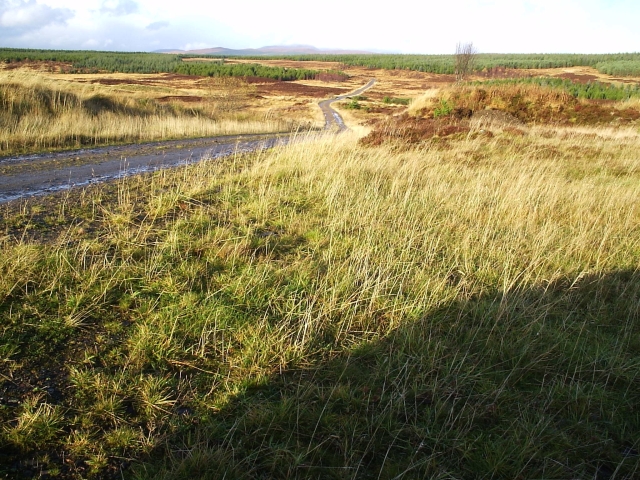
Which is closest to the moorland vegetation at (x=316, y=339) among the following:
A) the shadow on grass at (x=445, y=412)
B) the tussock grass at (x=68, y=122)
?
the shadow on grass at (x=445, y=412)

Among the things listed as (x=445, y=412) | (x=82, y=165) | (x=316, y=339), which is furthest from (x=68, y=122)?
(x=445, y=412)

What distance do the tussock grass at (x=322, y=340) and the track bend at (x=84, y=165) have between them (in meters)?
1.66

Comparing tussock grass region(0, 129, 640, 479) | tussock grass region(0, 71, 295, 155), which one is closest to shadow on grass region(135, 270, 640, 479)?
tussock grass region(0, 129, 640, 479)

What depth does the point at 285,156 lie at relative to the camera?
8.05 m

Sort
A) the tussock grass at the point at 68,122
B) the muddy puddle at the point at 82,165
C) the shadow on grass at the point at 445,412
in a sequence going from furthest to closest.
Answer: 1. the tussock grass at the point at 68,122
2. the muddy puddle at the point at 82,165
3. the shadow on grass at the point at 445,412

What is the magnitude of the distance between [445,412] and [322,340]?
926mm

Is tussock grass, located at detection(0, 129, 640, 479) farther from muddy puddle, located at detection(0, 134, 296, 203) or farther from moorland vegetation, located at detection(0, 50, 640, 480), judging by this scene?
muddy puddle, located at detection(0, 134, 296, 203)

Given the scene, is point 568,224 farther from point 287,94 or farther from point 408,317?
point 287,94

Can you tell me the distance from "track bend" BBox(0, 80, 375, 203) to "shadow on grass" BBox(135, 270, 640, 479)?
5.21 m

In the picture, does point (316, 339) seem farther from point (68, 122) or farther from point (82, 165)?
point (68, 122)

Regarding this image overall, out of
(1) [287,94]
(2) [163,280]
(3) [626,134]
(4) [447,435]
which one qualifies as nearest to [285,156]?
(2) [163,280]

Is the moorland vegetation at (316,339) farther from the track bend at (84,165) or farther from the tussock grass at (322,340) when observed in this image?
the track bend at (84,165)

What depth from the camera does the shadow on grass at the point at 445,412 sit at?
6.23 ft

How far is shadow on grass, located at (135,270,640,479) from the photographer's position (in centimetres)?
190
